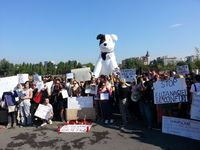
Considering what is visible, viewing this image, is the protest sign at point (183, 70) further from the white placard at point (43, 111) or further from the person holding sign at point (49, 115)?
the white placard at point (43, 111)

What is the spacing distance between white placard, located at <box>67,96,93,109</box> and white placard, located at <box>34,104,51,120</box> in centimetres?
84

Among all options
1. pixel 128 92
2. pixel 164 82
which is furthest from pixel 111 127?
pixel 164 82

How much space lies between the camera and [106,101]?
1196 centimetres

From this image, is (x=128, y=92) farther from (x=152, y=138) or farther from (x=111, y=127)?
(x=152, y=138)

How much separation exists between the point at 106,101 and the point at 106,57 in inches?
353

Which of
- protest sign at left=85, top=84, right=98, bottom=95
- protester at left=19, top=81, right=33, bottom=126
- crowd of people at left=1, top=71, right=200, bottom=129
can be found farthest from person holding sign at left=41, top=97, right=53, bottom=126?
protest sign at left=85, top=84, right=98, bottom=95

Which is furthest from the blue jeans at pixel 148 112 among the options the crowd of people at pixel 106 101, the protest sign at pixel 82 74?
the protest sign at pixel 82 74

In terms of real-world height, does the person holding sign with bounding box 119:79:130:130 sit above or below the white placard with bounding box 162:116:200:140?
above

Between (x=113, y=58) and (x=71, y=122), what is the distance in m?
9.35

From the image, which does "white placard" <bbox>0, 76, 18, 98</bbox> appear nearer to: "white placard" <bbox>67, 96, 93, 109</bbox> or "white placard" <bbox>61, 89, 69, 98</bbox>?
"white placard" <bbox>61, 89, 69, 98</bbox>

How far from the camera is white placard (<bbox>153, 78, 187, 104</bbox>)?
9.52 m

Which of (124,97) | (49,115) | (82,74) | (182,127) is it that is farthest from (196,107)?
(82,74)

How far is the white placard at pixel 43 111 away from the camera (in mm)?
11985

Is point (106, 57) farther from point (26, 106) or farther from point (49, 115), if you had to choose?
point (26, 106)
